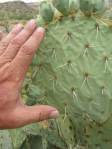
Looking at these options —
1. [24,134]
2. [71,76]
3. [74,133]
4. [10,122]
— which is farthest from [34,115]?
[24,134]

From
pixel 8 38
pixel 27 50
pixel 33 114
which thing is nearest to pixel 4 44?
pixel 8 38

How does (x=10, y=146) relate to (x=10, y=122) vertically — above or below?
below

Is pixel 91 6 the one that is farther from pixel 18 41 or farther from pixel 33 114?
pixel 33 114

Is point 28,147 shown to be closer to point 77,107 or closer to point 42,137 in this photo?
point 42,137

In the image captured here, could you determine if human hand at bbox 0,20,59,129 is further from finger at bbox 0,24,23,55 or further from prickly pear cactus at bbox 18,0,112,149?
prickly pear cactus at bbox 18,0,112,149

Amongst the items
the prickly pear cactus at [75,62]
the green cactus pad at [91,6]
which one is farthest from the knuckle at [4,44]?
the green cactus pad at [91,6]

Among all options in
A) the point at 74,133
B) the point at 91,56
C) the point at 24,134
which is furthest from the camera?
the point at 24,134
